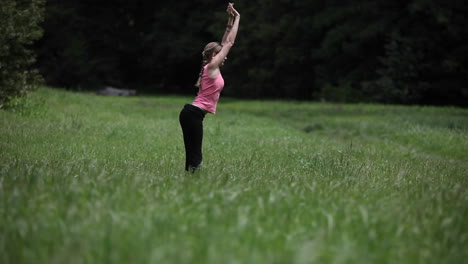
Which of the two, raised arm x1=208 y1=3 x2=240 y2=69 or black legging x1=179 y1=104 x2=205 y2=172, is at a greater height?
raised arm x1=208 y1=3 x2=240 y2=69

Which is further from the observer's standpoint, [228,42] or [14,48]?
[14,48]

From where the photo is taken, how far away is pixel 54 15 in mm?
56000

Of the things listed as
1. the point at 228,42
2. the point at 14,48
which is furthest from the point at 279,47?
the point at 228,42

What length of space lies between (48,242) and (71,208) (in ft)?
1.61

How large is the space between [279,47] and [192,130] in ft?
143

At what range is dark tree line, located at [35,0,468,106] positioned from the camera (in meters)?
38.5

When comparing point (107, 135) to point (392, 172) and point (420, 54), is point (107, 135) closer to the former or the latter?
point (392, 172)

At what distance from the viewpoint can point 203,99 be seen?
7.83 metres

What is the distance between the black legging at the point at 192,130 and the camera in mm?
7771

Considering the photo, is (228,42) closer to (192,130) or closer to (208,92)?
(208,92)

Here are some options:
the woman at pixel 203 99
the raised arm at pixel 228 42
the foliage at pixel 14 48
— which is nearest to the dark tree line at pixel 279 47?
the foliage at pixel 14 48

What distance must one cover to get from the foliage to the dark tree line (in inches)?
1066

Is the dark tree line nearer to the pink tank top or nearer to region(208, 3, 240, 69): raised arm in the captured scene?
region(208, 3, 240, 69): raised arm

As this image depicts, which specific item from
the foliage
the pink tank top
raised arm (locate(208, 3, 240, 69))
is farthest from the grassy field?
the foliage
